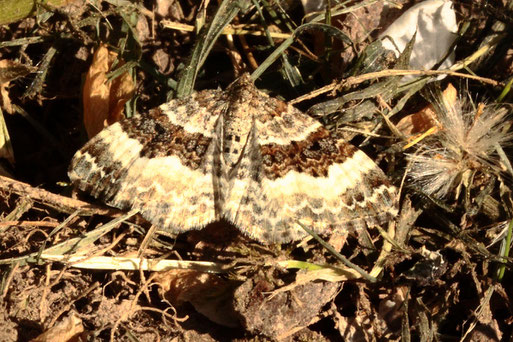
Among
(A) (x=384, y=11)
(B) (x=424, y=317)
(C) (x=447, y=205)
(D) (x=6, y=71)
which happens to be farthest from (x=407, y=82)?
(D) (x=6, y=71)

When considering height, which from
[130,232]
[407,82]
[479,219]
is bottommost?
[479,219]

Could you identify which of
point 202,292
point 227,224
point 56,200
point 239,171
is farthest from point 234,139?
point 56,200

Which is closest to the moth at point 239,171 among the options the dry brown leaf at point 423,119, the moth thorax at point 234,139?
the moth thorax at point 234,139

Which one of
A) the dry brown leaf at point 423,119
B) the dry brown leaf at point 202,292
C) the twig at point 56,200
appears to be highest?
the dry brown leaf at point 423,119

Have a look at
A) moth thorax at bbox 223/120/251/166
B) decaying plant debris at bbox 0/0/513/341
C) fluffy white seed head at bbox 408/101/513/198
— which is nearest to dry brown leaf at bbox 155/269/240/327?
decaying plant debris at bbox 0/0/513/341

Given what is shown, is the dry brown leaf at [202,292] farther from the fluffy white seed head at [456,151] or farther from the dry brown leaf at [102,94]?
the fluffy white seed head at [456,151]

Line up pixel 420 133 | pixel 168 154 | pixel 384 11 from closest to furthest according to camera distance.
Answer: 1. pixel 168 154
2. pixel 420 133
3. pixel 384 11

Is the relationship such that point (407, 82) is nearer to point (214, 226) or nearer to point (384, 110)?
point (384, 110)
